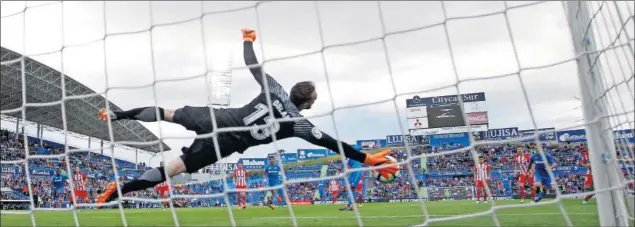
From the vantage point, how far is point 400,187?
19.1m

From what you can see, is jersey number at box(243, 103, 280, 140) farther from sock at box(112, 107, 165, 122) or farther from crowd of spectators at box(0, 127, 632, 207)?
A: crowd of spectators at box(0, 127, 632, 207)

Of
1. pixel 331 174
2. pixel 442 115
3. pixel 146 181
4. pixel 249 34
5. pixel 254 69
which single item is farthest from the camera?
pixel 442 115

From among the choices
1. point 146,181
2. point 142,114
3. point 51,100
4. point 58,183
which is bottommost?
point 146,181

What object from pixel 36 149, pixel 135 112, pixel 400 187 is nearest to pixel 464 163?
pixel 400 187

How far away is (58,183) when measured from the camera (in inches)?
663

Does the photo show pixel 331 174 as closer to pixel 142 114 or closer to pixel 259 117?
pixel 142 114

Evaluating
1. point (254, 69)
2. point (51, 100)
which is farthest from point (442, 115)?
point (254, 69)

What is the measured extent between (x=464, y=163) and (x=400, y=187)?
4.10m

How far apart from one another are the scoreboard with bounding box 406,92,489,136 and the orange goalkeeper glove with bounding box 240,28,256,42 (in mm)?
22818

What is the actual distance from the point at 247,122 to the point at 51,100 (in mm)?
12158

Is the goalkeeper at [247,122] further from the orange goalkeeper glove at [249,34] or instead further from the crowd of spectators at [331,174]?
the crowd of spectators at [331,174]

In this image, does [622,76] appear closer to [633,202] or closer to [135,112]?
[633,202]

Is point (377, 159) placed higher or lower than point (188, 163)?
lower

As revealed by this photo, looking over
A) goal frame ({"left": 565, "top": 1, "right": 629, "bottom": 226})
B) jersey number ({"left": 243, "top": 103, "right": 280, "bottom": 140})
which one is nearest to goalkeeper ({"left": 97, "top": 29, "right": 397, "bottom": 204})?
jersey number ({"left": 243, "top": 103, "right": 280, "bottom": 140})
